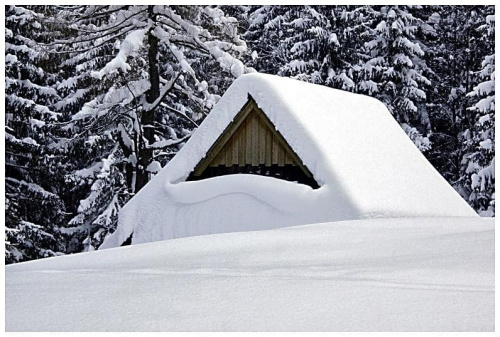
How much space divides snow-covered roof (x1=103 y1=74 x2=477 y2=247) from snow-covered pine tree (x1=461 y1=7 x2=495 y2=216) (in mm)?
6571

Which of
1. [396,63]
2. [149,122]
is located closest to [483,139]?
Result: [396,63]

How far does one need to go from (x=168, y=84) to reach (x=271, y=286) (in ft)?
46.9

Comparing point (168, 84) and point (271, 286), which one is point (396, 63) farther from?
point (271, 286)

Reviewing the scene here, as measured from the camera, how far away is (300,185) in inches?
431

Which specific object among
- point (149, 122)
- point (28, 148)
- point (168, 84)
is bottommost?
point (28, 148)

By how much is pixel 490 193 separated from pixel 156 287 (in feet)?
A: 56.9

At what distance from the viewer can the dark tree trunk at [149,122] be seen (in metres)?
17.9

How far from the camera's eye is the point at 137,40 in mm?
16797

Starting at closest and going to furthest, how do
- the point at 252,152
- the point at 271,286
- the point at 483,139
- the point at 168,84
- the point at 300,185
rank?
the point at 271,286 < the point at 300,185 < the point at 252,152 < the point at 168,84 < the point at 483,139

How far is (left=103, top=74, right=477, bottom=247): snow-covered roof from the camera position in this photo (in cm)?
1077

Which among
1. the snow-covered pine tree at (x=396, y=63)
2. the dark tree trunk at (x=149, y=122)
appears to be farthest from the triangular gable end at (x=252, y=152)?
the snow-covered pine tree at (x=396, y=63)

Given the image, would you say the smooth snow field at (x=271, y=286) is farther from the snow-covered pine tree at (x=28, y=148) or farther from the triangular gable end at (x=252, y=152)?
the snow-covered pine tree at (x=28, y=148)

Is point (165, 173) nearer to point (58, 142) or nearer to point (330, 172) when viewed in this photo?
point (330, 172)

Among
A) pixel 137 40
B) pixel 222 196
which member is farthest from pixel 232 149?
pixel 137 40
